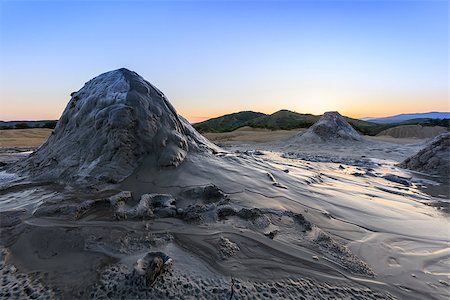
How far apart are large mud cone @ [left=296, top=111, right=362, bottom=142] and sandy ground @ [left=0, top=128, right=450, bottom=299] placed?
9574mm

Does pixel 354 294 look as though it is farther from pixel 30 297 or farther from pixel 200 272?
pixel 30 297

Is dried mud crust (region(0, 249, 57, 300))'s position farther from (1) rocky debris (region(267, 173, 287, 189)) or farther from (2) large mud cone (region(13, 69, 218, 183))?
(1) rocky debris (region(267, 173, 287, 189))

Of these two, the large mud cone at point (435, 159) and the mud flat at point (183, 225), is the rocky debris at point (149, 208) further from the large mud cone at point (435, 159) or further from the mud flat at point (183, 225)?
the large mud cone at point (435, 159)

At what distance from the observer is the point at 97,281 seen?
124cm

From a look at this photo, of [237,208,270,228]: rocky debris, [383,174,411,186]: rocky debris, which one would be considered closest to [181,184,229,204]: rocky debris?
[237,208,270,228]: rocky debris

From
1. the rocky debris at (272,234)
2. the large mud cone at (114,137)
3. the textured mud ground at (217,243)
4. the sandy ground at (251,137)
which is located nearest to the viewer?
the textured mud ground at (217,243)

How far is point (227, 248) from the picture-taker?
1.58 m

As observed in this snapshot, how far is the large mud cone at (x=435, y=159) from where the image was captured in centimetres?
508

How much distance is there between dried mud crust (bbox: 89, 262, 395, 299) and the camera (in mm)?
1196

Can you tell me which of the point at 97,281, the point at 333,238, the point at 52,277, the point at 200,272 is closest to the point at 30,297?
the point at 52,277

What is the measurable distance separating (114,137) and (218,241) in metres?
1.69

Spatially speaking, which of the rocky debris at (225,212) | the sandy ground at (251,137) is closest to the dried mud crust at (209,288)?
the rocky debris at (225,212)

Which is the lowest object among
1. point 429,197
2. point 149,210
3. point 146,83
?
point 429,197

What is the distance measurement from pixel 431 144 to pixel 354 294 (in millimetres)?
5543
